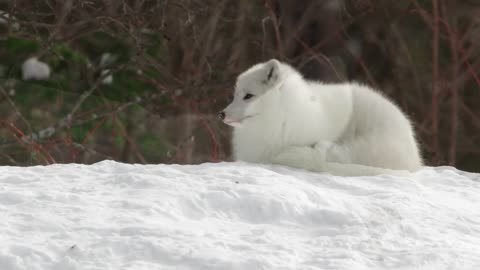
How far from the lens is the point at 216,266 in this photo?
2.63 metres

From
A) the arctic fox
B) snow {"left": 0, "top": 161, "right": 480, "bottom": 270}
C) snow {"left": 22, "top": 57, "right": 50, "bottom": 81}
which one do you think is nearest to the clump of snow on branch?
snow {"left": 22, "top": 57, "right": 50, "bottom": 81}

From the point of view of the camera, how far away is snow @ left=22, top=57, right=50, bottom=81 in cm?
771

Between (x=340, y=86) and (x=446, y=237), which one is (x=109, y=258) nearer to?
(x=446, y=237)

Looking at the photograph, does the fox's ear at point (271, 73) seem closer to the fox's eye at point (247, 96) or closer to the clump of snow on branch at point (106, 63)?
the fox's eye at point (247, 96)

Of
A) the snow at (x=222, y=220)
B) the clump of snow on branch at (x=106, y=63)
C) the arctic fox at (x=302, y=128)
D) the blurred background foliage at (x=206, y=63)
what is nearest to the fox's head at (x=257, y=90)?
the arctic fox at (x=302, y=128)

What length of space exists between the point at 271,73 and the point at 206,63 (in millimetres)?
2835

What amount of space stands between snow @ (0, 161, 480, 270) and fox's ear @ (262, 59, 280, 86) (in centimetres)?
81

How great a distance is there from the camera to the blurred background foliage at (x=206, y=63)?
7.32 metres

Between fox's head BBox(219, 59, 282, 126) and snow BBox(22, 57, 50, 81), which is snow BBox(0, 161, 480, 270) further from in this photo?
snow BBox(22, 57, 50, 81)

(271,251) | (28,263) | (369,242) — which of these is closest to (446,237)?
(369,242)

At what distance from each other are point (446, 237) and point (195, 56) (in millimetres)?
5099

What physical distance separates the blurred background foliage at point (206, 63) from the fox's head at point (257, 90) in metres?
2.35

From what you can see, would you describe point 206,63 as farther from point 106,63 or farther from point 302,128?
point 302,128

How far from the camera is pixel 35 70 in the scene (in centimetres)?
774
